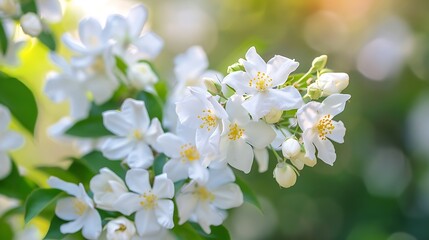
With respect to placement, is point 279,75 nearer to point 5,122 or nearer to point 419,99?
point 5,122

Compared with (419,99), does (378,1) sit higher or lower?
higher

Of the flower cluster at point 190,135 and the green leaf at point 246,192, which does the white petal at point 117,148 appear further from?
the green leaf at point 246,192

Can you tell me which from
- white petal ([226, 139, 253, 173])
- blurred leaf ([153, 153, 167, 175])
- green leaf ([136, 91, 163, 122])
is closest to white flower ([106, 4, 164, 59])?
green leaf ([136, 91, 163, 122])

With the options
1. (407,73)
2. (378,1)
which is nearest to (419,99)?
(407,73)

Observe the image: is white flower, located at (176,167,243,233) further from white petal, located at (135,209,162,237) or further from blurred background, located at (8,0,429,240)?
blurred background, located at (8,0,429,240)

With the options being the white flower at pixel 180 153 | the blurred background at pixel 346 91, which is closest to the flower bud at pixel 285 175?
the white flower at pixel 180 153

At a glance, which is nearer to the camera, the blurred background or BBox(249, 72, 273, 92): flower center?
BBox(249, 72, 273, 92): flower center
